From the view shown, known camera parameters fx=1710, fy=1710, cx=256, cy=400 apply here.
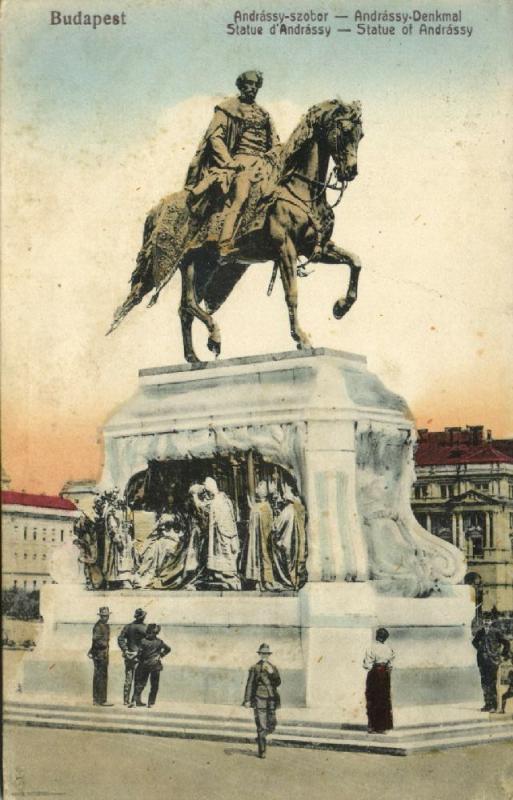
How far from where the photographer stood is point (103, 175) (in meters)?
14.1

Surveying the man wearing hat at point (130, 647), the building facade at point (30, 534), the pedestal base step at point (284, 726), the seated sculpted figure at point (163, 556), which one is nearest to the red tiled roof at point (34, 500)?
the building facade at point (30, 534)

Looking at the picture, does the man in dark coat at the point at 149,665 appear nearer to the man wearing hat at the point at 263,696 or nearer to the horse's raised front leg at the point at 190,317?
the man wearing hat at the point at 263,696

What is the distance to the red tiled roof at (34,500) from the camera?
13.9m

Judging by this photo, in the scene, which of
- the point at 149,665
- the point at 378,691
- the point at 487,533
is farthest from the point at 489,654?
the point at 149,665

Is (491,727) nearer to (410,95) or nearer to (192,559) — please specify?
(192,559)

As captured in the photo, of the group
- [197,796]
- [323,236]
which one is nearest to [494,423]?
[323,236]

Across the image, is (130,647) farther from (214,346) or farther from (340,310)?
(340,310)

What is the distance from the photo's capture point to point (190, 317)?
1445cm

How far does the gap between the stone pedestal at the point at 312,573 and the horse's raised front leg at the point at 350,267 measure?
443mm

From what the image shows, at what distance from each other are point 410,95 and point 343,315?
185 centimetres

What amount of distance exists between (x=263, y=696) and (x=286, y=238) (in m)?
3.72

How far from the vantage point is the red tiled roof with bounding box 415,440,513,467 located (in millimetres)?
14008

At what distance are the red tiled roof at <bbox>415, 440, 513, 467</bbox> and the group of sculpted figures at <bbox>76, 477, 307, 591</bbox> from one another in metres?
1.35

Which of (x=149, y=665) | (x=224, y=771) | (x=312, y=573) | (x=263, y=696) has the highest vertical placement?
(x=312, y=573)
